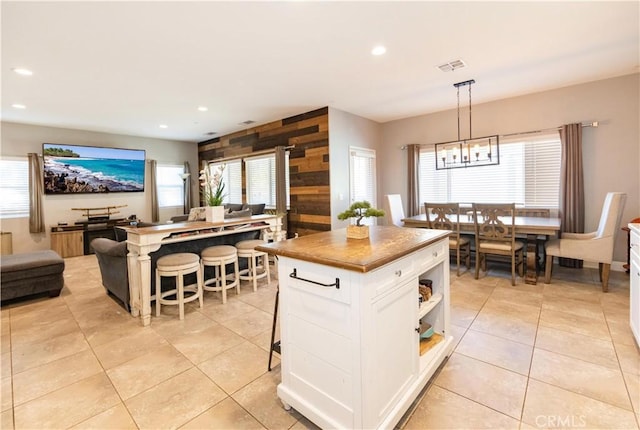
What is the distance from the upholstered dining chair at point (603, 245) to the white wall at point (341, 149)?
3065 millimetres

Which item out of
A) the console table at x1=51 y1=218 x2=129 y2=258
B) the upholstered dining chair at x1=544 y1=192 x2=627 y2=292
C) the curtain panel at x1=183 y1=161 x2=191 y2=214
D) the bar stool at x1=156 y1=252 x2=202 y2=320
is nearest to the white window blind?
the upholstered dining chair at x1=544 y1=192 x2=627 y2=292

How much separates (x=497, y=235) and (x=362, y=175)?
2779mm

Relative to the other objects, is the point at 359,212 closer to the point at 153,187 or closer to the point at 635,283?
the point at 635,283

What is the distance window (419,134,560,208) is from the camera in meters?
4.62

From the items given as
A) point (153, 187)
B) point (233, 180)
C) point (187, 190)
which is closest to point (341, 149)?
point (233, 180)

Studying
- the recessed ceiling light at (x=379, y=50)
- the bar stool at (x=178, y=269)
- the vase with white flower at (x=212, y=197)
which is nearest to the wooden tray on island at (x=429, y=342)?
the bar stool at (x=178, y=269)

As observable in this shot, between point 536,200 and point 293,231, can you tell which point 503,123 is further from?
point 293,231

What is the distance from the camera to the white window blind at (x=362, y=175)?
222 inches

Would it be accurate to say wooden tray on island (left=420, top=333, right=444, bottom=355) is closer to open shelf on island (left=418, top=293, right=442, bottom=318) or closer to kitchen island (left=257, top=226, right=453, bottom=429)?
kitchen island (left=257, top=226, right=453, bottom=429)

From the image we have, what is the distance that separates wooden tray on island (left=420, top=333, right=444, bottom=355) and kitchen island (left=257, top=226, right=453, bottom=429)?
0.41ft

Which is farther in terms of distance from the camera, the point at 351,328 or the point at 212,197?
the point at 212,197

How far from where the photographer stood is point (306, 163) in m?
5.54

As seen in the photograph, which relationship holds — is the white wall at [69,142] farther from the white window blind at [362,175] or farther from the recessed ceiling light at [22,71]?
the white window blind at [362,175]

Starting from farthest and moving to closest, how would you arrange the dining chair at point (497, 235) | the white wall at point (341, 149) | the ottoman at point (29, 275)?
1. the white wall at point (341, 149)
2. the dining chair at point (497, 235)
3. the ottoman at point (29, 275)
